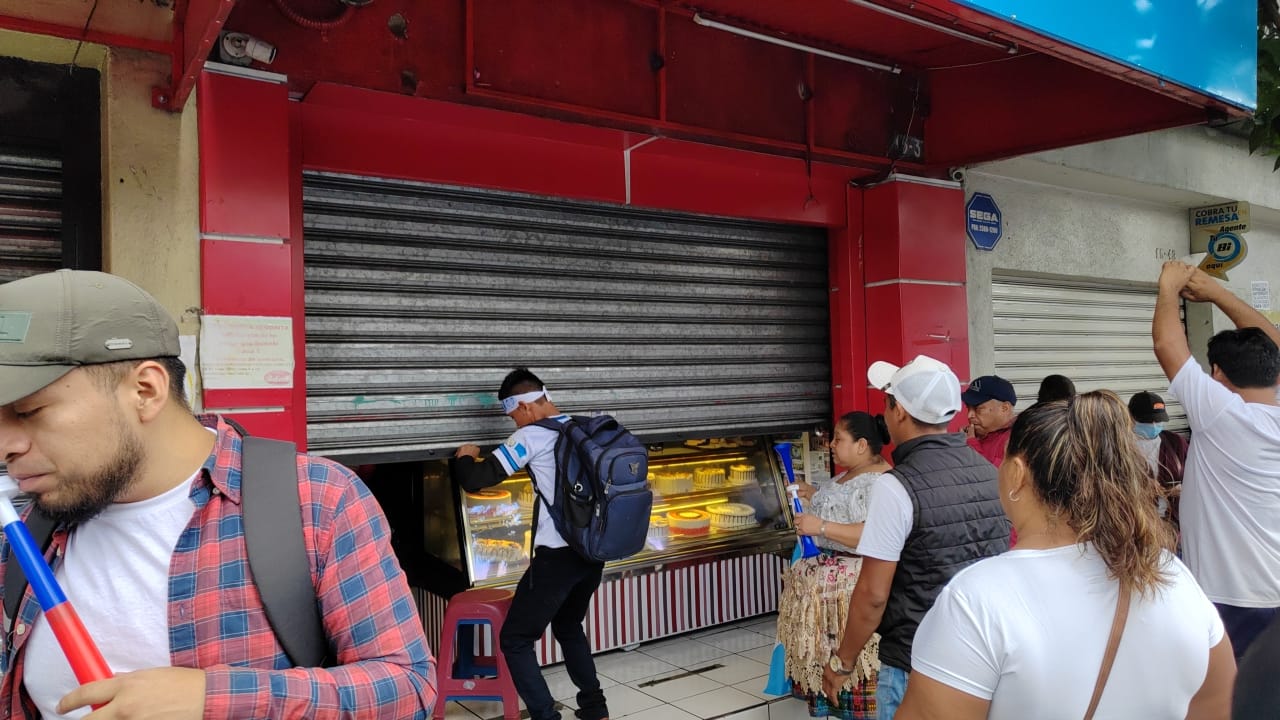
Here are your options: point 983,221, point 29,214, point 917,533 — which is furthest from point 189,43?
point 983,221

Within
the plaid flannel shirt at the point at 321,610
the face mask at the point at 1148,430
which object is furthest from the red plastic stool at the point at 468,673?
the face mask at the point at 1148,430

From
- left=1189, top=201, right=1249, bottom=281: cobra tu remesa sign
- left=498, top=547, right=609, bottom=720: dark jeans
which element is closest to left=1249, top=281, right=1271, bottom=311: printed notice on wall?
left=1189, top=201, right=1249, bottom=281: cobra tu remesa sign

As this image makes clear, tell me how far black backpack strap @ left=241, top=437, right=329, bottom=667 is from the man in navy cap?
4375mm

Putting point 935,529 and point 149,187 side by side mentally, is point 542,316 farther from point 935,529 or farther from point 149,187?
point 935,529

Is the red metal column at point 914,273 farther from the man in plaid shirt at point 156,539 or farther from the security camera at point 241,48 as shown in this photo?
the man in plaid shirt at point 156,539

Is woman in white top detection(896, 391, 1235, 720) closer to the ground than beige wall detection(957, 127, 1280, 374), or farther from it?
closer to the ground

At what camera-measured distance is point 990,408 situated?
5172 millimetres

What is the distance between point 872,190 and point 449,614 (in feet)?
13.9

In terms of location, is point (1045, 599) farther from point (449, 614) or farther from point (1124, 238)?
point (1124, 238)

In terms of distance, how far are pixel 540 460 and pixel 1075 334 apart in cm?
596

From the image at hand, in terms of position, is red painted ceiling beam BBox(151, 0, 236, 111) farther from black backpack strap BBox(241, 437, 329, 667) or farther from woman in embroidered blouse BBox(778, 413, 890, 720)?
woman in embroidered blouse BBox(778, 413, 890, 720)

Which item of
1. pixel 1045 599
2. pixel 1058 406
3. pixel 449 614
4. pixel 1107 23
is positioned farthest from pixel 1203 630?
pixel 449 614

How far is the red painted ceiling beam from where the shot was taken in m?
2.98

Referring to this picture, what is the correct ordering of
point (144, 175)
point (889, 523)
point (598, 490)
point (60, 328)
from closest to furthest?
point (60, 328), point (889, 523), point (144, 175), point (598, 490)
